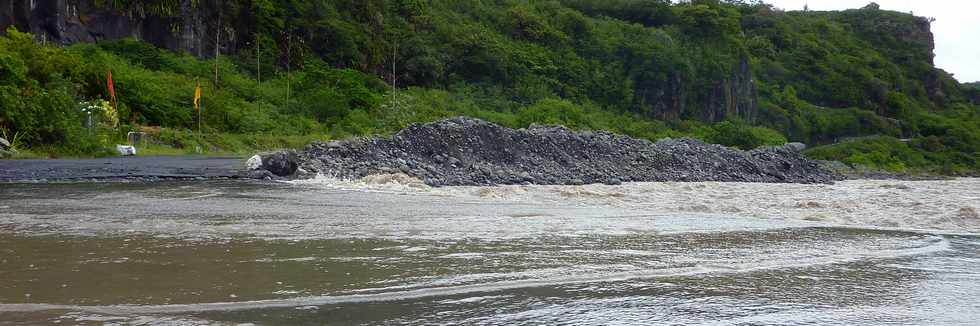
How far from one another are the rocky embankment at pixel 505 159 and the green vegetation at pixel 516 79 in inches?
295

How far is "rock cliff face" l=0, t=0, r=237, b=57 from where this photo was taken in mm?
33719

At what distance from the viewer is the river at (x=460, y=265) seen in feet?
12.7

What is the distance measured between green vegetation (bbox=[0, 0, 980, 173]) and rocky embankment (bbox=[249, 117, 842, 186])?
7.49 m

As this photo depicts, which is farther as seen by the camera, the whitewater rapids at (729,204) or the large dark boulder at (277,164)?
the large dark boulder at (277,164)

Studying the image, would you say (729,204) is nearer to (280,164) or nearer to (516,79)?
(280,164)

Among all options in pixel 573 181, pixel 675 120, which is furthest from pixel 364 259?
pixel 675 120

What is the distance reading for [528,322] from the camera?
147 inches

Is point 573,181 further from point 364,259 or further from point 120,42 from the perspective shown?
point 120,42

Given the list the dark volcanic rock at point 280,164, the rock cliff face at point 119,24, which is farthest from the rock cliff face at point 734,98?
the dark volcanic rock at point 280,164

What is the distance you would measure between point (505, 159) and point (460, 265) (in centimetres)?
1368

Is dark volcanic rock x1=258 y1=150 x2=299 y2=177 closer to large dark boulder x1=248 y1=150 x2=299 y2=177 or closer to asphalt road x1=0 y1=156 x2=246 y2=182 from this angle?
large dark boulder x1=248 y1=150 x2=299 y2=177

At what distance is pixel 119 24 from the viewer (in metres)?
37.9

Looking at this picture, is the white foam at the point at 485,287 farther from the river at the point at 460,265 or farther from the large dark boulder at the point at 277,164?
the large dark boulder at the point at 277,164

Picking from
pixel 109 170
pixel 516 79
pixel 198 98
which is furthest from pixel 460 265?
pixel 516 79
